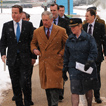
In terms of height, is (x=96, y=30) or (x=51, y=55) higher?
(x=96, y=30)

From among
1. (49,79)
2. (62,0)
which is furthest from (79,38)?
(62,0)

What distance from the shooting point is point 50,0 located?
73.4m

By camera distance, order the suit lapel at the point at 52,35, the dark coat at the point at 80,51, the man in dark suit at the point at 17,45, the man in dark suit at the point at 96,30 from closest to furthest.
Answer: the dark coat at the point at 80,51 → the suit lapel at the point at 52,35 → the man in dark suit at the point at 17,45 → the man in dark suit at the point at 96,30

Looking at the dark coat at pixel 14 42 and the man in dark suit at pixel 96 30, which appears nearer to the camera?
the dark coat at pixel 14 42

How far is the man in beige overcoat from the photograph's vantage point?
6602mm

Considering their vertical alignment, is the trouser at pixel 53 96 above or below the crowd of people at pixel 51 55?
below

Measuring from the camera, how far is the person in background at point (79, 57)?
19.5 ft

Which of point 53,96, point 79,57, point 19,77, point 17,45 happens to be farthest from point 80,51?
point 19,77

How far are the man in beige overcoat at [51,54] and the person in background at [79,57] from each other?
0.53 metres

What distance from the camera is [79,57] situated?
598 centimetres

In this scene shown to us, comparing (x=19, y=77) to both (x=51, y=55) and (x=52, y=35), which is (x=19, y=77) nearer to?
(x=51, y=55)

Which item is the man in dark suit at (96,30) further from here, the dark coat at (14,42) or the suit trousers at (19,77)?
the suit trousers at (19,77)

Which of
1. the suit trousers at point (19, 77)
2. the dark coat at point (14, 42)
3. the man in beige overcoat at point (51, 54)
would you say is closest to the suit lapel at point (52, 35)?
the man in beige overcoat at point (51, 54)

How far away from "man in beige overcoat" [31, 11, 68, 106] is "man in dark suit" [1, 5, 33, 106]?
217mm
